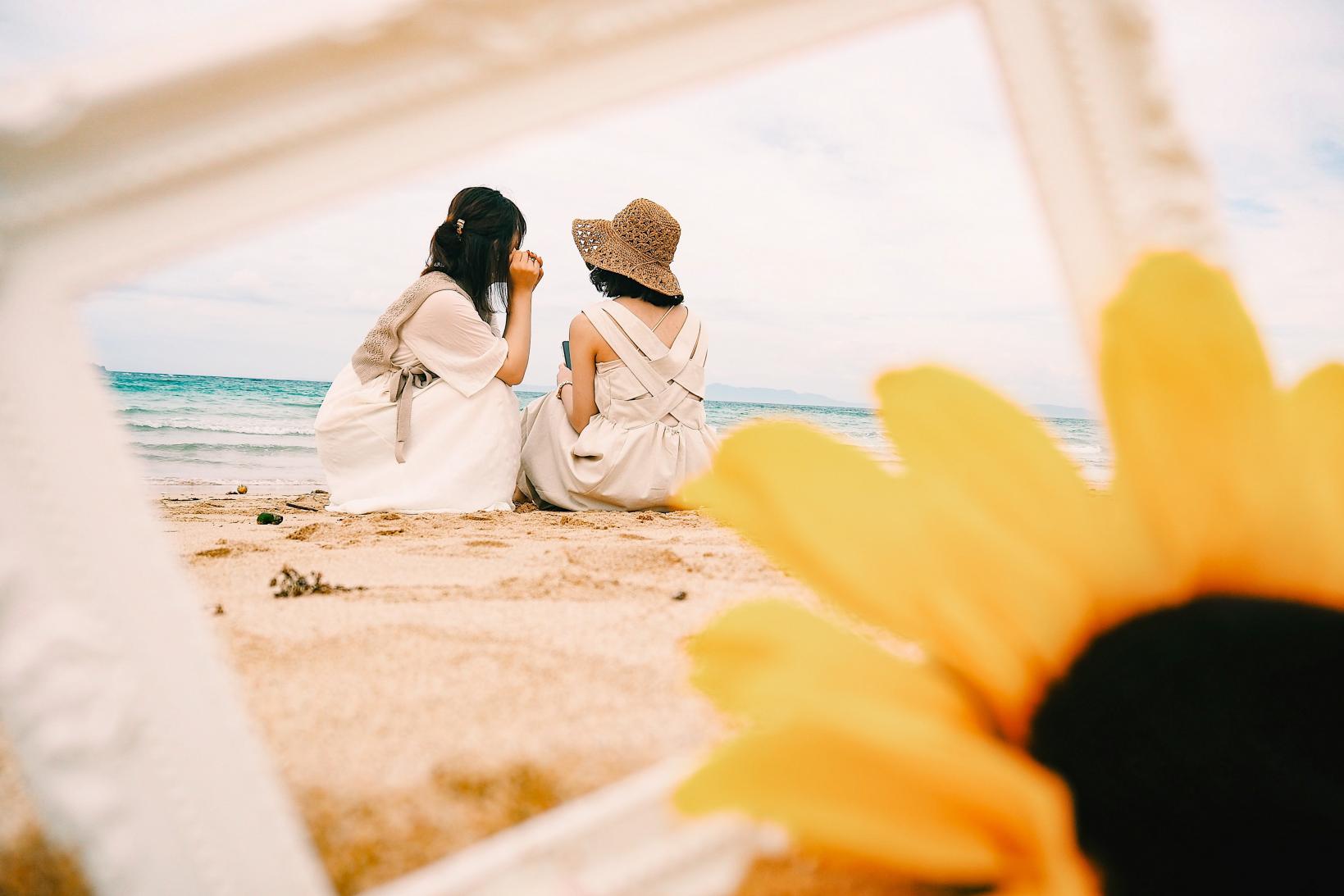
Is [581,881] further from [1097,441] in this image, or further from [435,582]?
[435,582]

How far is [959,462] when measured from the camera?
0.31 meters

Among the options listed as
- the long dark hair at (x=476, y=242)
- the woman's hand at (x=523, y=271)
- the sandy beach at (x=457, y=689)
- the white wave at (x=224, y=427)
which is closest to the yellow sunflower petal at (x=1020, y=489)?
the sandy beach at (x=457, y=689)

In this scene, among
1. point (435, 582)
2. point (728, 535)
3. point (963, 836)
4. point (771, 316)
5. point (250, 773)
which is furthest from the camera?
point (771, 316)

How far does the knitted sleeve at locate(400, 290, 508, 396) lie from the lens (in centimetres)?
390

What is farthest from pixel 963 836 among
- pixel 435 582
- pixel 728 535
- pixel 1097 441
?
pixel 728 535

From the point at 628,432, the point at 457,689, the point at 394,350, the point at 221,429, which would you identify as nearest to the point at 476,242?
the point at 394,350

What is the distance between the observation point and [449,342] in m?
3.94

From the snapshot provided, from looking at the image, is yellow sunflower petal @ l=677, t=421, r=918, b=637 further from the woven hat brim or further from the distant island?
the woven hat brim

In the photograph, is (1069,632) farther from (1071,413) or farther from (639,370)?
(639,370)

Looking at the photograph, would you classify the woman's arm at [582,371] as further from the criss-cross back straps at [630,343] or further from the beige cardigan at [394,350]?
the beige cardigan at [394,350]

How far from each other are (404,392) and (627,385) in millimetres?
1149

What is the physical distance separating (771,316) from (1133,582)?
10.3ft

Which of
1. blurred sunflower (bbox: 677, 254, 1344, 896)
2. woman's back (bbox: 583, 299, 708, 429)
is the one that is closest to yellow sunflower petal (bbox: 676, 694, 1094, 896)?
blurred sunflower (bbox: 677, 254, 1344, 896)

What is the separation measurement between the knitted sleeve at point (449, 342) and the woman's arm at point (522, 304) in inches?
10.2
